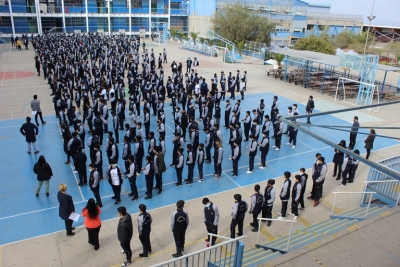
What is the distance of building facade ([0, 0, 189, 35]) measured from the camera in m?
43.5

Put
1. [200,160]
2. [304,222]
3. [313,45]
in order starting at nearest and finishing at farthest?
[304,222], [200,160], [313,45]

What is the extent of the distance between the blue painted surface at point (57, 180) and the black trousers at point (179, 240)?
7.06ft

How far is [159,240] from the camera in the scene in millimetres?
7859

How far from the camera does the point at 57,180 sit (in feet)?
34.4

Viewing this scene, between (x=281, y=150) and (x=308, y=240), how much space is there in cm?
640

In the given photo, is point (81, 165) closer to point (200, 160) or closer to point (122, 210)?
point (200, 160)

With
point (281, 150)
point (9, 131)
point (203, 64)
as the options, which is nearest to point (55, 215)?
point (9, 131)

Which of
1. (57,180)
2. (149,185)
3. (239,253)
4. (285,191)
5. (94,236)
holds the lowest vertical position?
(57,180)

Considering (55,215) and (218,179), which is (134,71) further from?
(55,215)

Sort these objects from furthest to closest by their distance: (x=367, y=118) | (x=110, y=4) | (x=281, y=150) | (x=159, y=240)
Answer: (x=110, y=4), (x=367, y=118), (x=281, y=150), (x=159, y=240)

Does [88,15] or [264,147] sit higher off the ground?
[88,15]

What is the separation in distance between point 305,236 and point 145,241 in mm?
3481

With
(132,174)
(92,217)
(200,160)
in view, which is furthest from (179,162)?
(92,217)

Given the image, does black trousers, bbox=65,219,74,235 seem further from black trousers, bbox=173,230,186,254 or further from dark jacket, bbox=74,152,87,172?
black trousers, bbox=173,230,186,254
